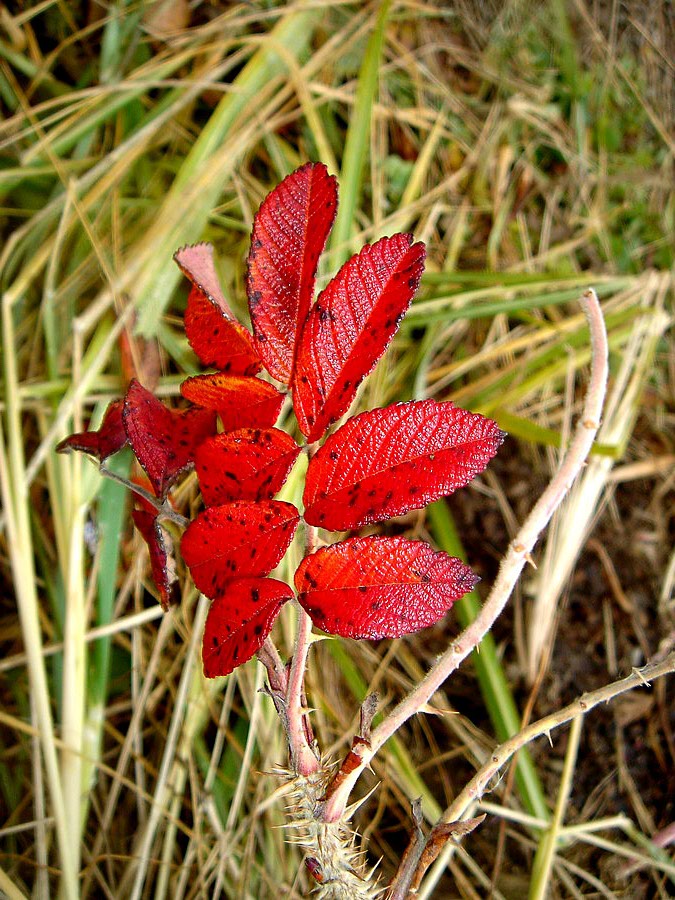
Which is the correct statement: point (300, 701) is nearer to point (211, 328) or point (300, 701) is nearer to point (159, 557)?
point (159, 557)

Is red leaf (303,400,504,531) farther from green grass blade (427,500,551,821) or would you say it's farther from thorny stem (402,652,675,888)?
green grass blade (427,500,551,821)

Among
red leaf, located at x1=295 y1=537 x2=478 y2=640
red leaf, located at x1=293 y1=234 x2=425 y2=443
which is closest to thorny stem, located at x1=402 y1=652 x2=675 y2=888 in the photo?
red leaf, located at x1=295 y1=537 x2=478 y2=640

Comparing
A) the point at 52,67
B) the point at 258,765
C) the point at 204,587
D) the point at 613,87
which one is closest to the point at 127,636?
the point at 258,765

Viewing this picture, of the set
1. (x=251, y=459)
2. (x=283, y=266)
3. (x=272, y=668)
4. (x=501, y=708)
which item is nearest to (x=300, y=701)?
(x=272, y=668)

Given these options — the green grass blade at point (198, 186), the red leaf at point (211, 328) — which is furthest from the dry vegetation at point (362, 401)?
the red leaf at point (211, 328)

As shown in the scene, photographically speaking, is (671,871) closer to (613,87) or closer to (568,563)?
(568,563)

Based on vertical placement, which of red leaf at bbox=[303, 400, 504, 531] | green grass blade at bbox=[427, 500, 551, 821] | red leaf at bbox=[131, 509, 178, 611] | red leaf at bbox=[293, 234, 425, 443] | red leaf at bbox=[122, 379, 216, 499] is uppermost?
red leaf at bbox=[293, 234, 425, 443]
